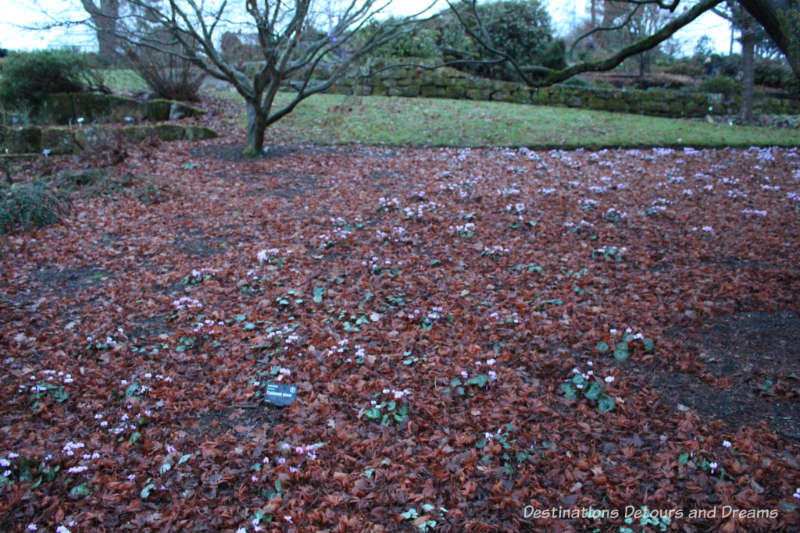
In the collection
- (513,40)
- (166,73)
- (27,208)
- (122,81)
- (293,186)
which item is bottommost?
(27,208)

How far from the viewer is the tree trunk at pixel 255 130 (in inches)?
353

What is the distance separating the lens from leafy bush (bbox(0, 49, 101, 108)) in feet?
35.4

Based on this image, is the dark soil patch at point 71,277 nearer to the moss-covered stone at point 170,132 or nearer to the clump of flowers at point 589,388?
the clump of flowers at point 589,388

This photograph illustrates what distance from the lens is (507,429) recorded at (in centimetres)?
305

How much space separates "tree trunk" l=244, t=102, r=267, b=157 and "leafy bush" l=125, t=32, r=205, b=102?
4.00 metres

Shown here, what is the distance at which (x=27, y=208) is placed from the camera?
6301 millimetres

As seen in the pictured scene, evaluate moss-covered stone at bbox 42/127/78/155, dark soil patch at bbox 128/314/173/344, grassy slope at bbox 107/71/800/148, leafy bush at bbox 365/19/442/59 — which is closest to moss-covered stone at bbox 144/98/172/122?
grassy slope at bbox 107/71/800/148

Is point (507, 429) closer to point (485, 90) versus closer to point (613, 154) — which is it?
point (613, 154)

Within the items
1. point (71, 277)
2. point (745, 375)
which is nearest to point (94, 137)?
point (71, 277)

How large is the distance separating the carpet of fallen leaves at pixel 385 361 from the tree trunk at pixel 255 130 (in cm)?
216

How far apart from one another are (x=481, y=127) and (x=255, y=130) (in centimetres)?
517

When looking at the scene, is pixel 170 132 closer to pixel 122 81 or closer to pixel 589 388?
pixel 122 81

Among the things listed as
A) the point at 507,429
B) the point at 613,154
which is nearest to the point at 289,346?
the point at 507,429

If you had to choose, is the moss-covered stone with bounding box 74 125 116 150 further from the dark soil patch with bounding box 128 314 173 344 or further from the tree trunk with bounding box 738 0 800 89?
the tree trunk with bounding box 738 0 800 89
